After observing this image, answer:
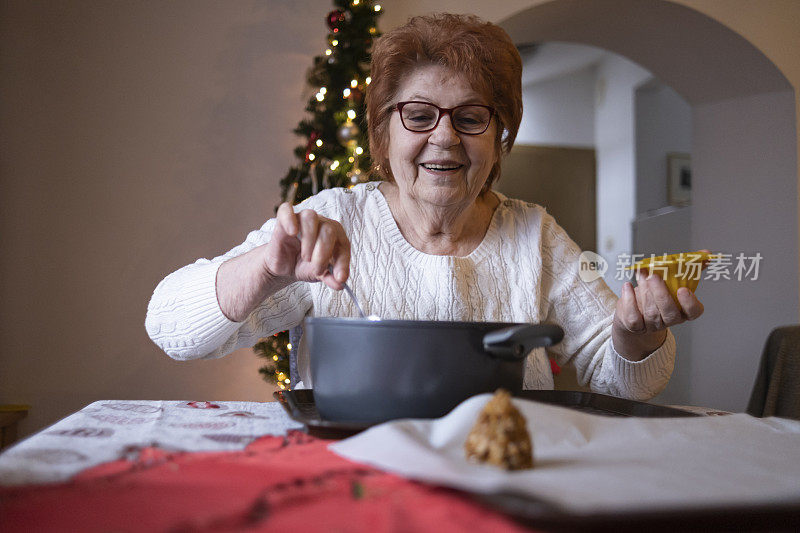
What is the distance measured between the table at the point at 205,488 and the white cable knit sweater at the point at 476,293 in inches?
20.0

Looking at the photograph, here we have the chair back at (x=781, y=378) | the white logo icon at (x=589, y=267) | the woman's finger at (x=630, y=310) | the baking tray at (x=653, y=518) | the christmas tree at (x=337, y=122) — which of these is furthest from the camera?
the christmas tree at (x=337, y=122)

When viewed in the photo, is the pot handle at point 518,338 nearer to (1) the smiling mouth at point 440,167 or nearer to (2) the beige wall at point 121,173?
(1) the smiling mouth at point 440,167

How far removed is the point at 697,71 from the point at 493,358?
3.08m

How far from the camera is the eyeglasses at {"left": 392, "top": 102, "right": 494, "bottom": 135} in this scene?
1.10 meters

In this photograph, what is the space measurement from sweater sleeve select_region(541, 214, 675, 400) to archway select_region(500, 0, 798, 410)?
5.93ft

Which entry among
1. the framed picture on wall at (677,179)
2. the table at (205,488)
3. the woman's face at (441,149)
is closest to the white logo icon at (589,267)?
the woman's face at (441,149)

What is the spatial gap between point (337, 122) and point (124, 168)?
0.89m

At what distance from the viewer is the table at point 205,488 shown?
33 cm

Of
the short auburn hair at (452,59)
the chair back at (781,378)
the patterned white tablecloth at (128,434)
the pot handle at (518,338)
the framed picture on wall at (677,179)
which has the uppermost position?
the framed picture on wall at (677,179)

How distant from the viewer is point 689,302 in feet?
2.58

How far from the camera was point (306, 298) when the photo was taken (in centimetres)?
115

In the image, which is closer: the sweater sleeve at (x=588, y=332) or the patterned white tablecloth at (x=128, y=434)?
the patterned white tablecloth at (x=128, y=434)

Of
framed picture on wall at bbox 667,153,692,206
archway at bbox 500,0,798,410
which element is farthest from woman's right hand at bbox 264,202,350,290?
framed picture on wall at bbox 667,153,692,206

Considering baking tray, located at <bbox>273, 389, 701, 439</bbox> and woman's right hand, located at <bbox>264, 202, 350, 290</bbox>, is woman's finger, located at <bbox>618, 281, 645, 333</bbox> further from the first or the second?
woman's right hand, located at <bbox>264, 202, 350, 290</bbox>
